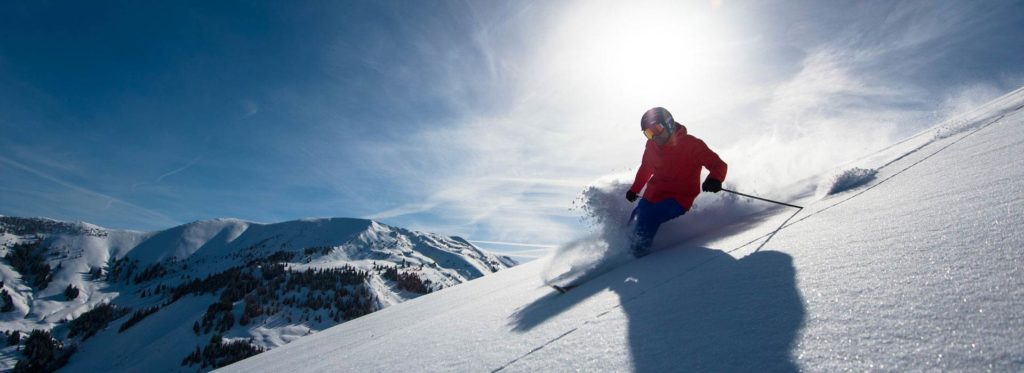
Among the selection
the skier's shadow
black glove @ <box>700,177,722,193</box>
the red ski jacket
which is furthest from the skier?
the skier's shadow

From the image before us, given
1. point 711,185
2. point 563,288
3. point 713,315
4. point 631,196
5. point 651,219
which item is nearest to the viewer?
point 713,315

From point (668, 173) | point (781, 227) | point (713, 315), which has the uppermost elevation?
point (668, 173)

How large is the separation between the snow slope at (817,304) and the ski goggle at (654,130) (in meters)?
2.10

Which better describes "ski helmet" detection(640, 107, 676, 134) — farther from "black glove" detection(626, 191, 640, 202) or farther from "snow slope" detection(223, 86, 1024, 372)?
"snow slope" detection(223, 86, 1024, 372)

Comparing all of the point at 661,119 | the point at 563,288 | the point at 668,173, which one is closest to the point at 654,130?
the point at 661,119

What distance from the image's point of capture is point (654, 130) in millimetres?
6016

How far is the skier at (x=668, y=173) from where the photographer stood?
5.80m

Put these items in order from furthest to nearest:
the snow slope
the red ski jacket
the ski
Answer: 1. the red ski jacket
2. the ski
3. the snow slope

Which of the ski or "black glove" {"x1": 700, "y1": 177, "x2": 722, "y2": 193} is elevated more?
"black glove" {"x1": 700, "y1": 177, "x2": 722, "y2": 193}

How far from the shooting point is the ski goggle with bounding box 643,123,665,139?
598cm

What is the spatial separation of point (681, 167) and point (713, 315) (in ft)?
14.0

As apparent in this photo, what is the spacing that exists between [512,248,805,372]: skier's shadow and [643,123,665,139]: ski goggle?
2.77 meters

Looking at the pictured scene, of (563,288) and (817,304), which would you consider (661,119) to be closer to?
(563,288)

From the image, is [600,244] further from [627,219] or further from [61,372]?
[61,372]
